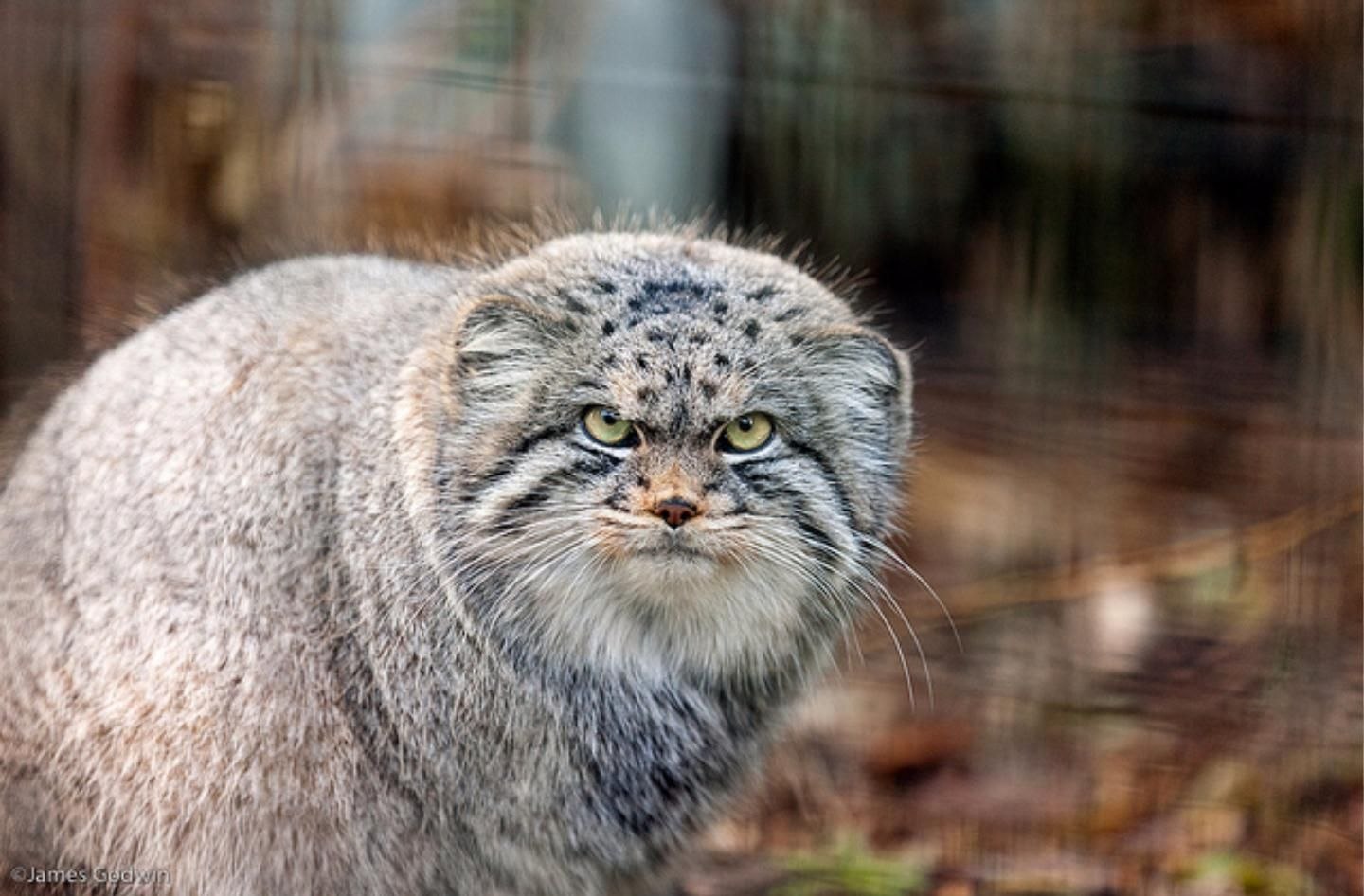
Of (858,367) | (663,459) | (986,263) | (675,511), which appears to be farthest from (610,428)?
(986,263)

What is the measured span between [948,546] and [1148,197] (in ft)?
6.08

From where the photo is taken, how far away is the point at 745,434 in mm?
3656

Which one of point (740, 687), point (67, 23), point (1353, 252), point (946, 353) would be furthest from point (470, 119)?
point (1353, 252)

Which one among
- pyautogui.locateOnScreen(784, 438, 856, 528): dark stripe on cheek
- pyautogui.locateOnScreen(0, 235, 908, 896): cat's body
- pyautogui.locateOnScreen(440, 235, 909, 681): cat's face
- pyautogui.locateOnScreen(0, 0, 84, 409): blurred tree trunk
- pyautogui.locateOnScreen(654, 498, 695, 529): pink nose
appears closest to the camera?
pyautogui.locateOnScreen(654, 498, 695, 529): pink nose

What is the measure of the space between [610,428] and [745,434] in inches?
13.0

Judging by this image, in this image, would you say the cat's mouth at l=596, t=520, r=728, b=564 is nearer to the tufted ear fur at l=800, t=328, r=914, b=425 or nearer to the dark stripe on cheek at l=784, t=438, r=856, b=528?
the dark stripe on cheek at l=784, t=438, r=856, b=528

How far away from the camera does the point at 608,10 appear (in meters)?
6.17

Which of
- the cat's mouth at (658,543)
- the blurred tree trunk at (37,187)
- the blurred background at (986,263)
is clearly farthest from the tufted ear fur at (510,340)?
the blurred tree trunk at (37,187)

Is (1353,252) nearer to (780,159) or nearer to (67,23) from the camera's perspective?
(780,159)

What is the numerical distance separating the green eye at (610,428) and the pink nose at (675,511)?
224 millimetres

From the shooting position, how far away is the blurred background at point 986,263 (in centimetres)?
545

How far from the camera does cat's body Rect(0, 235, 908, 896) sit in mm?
3652

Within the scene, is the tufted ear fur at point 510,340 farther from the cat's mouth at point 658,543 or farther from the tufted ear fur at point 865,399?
the tufted ear fur at point 865,399

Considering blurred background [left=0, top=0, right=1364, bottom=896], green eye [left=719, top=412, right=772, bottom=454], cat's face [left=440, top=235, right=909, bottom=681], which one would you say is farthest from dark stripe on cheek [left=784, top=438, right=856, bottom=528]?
blurred background [left=0, top=0, right=1364, bottom=896]
